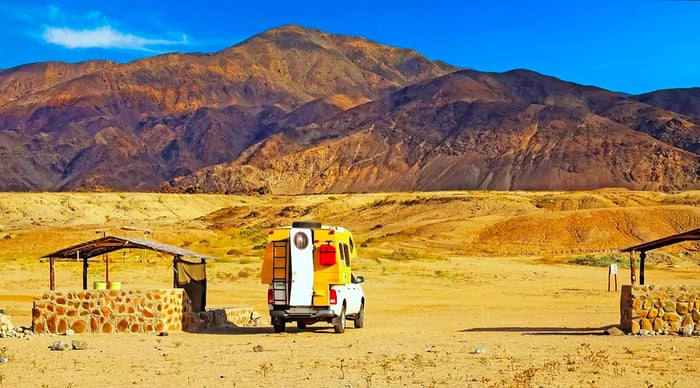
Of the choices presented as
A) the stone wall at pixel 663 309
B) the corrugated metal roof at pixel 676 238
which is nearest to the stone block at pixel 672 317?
the stone wall at pixel 663 309

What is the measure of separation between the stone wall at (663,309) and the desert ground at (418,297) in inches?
26.2

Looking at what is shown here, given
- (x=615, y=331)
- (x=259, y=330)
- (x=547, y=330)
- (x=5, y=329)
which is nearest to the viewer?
(x=615, y=331)

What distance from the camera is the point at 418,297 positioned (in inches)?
1433

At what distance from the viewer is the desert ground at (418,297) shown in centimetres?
1409

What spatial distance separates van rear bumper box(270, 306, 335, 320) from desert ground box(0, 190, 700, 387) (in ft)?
1.62

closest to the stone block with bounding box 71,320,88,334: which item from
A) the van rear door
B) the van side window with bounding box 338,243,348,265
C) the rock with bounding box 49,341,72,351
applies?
the rock with bounding box 49,341,72,351

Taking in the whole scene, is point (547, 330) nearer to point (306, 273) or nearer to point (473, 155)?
point (306, 273)

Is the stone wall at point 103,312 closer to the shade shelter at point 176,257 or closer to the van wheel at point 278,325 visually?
the shade shelter at point 176,257

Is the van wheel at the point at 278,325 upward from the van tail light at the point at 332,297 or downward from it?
downward

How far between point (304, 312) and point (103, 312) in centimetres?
455

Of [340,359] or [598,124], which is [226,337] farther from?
[598,124]

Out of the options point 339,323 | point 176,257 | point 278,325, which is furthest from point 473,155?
point 339,323

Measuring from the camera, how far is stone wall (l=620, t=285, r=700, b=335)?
761 inches

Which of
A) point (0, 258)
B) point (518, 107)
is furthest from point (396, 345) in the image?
point (518, 107)
